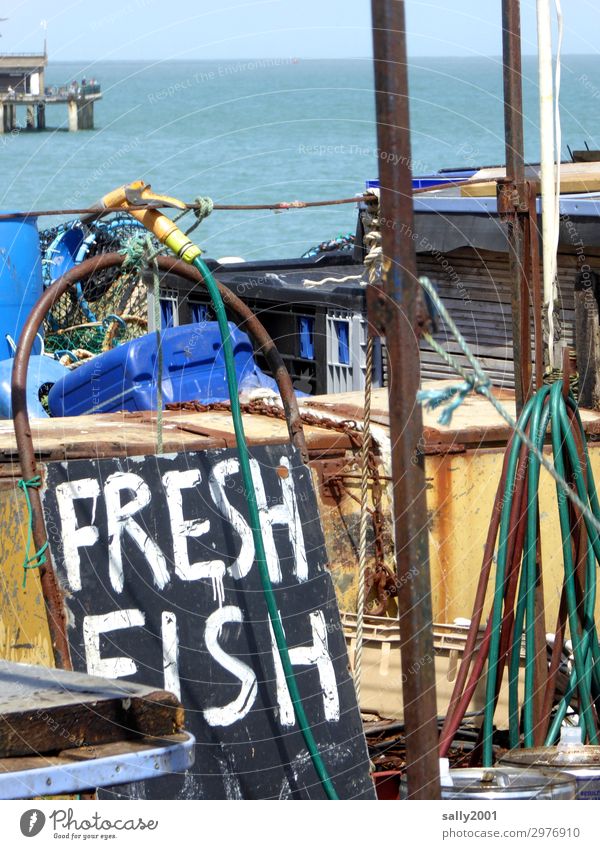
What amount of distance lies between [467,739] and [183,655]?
4.35 ft

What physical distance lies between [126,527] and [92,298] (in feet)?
28.6

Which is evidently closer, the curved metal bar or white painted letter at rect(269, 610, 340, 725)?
the curved metal bar

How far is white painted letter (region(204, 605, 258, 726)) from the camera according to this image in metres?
3.92

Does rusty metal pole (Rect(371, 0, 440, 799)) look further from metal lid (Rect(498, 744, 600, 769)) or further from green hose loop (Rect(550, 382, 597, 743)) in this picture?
green hose loop (Rect(550, 382, 597, 743))

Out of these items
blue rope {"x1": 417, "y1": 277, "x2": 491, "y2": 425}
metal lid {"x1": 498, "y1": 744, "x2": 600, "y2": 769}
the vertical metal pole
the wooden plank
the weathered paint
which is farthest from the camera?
the weathered paint

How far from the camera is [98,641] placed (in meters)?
3.76

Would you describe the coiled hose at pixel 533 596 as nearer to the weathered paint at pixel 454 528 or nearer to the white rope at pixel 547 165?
the white rope at pixel 547 165

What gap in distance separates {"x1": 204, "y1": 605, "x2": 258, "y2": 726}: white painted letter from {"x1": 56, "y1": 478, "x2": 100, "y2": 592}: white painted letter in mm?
454

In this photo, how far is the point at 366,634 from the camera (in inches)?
194

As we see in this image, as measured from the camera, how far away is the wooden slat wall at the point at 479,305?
22.8 feet

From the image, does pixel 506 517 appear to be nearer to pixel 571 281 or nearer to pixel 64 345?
pixel 571 281

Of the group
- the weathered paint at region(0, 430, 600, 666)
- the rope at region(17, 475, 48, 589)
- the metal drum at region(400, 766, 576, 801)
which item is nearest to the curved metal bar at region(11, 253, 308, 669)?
the rope at region(17, 475, 48, 589)
